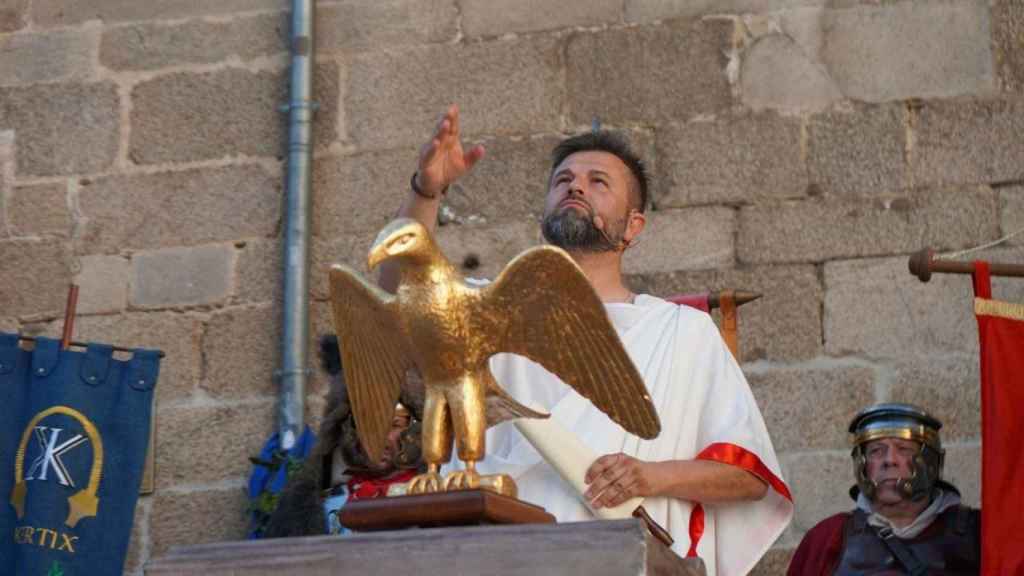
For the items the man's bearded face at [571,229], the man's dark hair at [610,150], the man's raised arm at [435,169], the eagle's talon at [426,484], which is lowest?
the eagle's talon at [426,484]

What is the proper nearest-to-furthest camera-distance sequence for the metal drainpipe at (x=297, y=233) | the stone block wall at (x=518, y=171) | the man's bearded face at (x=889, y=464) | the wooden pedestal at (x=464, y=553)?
the wooden pedestal at (x=464, y=553), the man's bearded face at (x=889, y=464), the stone block wall at (x=518, y=171), the metal drainpipe at (x=297, y=233)

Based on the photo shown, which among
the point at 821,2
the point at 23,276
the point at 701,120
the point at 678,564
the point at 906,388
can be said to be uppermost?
the point at 821,2

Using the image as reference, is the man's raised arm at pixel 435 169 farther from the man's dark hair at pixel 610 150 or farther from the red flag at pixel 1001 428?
the red flag at pixel 1001 428

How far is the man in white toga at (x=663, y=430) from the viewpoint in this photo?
12.7ft

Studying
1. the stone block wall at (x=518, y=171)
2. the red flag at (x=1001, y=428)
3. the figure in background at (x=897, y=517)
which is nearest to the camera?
the red flag at (x=1001, y=428)

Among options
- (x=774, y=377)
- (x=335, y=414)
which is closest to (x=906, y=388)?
(x=774, y=377)

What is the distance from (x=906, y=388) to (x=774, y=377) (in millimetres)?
412

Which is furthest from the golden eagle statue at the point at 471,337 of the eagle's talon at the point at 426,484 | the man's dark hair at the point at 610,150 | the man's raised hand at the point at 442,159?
the man's dark hair at the point at 610,150

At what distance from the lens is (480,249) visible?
6.41m

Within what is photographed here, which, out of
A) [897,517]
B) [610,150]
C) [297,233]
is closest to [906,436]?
[897,517]

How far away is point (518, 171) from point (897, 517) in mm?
1959

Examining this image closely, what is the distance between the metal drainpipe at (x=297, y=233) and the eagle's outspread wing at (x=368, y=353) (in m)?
2.51

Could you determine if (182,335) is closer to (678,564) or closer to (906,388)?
(906,388)

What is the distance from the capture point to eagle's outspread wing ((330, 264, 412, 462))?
3.50 m
